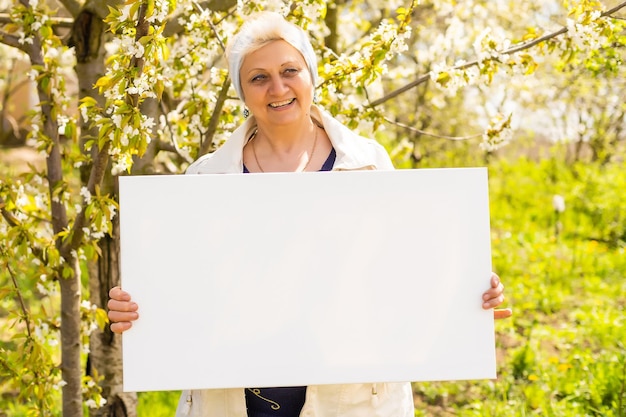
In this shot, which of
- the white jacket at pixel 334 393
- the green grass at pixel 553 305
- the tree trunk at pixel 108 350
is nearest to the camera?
the white jacket at pixel 334 393

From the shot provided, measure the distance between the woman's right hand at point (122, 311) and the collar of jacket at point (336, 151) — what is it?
44 centimetres

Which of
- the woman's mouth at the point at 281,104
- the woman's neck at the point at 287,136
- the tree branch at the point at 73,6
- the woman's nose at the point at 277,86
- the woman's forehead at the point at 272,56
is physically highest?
the tree branch at the point at 73,6

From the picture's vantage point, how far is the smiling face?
1968mm

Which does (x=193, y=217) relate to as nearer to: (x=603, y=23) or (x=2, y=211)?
(x=2, y=211)

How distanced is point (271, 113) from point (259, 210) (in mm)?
335

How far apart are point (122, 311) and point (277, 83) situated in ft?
2.35

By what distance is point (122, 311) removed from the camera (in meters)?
1.75

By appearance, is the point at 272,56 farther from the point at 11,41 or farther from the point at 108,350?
the point at 108,350

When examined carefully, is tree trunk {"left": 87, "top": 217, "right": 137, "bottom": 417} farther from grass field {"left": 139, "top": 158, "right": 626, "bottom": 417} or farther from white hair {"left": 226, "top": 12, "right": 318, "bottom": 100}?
white hair {"left": 226, "top": 12, "right": 318, "bottom": 100}

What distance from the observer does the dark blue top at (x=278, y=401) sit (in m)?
1.96

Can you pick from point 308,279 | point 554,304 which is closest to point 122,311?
point 308,279

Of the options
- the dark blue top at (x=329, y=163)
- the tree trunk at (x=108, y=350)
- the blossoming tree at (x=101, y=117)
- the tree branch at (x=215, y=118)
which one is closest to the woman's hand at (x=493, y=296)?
the dark blue top at (x=329, y=163)

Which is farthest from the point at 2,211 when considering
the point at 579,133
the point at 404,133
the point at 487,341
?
the point at 579,133

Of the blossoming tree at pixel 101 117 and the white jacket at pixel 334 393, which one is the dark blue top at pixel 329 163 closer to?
the white jacket at pixel 334 393
